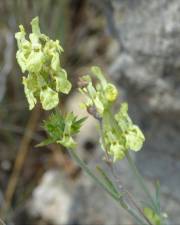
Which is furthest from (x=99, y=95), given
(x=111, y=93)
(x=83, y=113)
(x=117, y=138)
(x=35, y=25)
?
(x=83, y=113)

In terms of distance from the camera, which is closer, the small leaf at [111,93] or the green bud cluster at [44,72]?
the green bud cluster at [44,72]

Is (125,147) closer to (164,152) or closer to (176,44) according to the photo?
(176,44)

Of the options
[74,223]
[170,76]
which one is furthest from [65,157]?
[170,76]

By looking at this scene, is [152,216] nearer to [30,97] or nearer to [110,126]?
[110,126]

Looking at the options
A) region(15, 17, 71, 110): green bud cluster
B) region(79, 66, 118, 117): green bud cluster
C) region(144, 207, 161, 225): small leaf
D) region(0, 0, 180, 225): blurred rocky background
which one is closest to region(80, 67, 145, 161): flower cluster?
region(79, 66, 118, 117): green bud cluster

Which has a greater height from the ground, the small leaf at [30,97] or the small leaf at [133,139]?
the small leaf at [30,97]

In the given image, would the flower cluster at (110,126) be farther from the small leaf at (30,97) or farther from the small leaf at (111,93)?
the small leaf at (30,97)

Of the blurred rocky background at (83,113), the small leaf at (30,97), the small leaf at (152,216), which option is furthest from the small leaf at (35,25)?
the blurred rocky background at (83,113)
